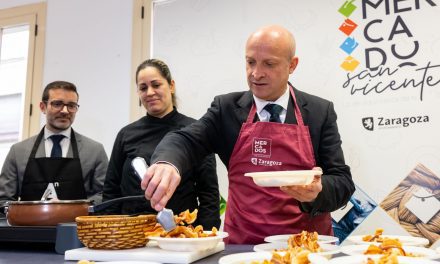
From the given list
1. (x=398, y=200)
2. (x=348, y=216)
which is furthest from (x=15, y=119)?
(x=398, y=200)

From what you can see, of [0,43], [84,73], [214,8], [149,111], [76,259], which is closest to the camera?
[76,259]

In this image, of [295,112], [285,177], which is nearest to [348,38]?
[295,112]

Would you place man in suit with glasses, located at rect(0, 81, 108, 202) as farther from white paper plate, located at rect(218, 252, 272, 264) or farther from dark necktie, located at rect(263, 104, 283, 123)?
white paper plate, located at rect(218, 252, 272, 264)

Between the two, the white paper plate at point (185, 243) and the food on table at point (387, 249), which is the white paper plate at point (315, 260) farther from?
the white paper plate at point (185, 243)

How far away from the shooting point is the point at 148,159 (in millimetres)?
2203

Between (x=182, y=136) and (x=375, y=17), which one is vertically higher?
(x=375, y=17)

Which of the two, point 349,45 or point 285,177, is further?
point 349,45

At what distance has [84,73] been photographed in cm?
351

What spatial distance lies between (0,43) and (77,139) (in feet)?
5.98

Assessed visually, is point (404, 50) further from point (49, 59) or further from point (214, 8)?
point (49, 59)

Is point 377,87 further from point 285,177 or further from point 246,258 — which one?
point 246,258

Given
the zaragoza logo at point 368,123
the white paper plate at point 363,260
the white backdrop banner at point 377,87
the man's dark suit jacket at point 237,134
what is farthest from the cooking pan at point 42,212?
the zaragoza logo at point 368,123

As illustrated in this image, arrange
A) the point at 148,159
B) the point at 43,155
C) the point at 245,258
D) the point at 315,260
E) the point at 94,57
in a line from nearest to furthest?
1. the point at 315,260
2. the point at 245,258
3. the point at 148,159
4. the point at 43,155
5. the point at 94,57

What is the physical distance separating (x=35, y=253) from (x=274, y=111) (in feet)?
3.44
